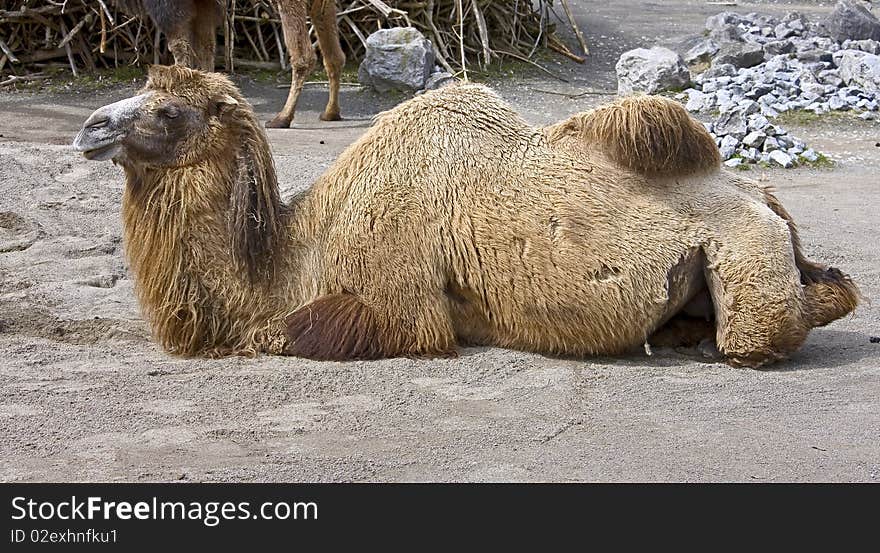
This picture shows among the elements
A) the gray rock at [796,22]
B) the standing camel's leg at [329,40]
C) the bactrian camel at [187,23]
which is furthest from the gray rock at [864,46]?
the bactrian camel at [187,23]

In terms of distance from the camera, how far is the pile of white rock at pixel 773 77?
32.4ft

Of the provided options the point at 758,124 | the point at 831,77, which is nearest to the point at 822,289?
the point at 758,124

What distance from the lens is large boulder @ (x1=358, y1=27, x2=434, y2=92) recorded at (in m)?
12.6

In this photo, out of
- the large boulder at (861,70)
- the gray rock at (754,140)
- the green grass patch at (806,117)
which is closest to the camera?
the gray rock at (754,140)

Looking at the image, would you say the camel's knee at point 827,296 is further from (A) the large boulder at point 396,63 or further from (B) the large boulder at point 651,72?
(A) the large boulder at point 396,63

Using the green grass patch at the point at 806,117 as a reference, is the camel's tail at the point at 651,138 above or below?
above

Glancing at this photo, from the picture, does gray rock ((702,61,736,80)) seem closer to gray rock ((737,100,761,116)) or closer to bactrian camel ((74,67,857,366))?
gray rock ((737,100,761,116))

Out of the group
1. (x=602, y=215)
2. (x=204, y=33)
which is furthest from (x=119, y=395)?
(x=204, y=33)

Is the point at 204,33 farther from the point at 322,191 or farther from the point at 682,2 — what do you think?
the point at 682,2

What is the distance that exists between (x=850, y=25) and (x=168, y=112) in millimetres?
12846

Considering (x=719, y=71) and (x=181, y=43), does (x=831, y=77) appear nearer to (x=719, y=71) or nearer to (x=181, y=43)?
A: (x=719, y=71)

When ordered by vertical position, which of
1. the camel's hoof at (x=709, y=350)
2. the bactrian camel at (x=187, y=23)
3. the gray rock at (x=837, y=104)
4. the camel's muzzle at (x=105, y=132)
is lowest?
the gray rock at (x=837, y=104)

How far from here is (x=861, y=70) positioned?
1267cm

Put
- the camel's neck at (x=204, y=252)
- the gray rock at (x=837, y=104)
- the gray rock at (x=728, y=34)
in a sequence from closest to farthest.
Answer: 1. the camel's neck at (x=204, y=252)
2. the gray rock at (x=837, y=104)
3. the gray rock at (x=728, y=34)
